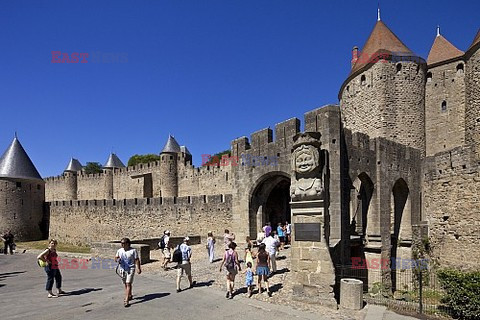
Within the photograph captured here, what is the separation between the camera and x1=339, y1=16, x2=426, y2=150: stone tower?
1808 centimetres

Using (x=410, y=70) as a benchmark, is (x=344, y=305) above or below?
below

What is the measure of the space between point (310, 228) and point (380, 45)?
58.1 ft

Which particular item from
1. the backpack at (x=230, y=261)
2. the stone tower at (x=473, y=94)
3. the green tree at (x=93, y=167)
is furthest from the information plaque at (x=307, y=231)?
the green tree at (x=93, y=167)

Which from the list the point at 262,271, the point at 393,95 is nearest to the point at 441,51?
the point at 393,95

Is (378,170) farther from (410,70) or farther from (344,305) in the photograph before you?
(410,70)

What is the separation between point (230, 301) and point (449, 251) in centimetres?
954

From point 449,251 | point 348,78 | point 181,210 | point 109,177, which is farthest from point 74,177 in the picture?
point 449,251

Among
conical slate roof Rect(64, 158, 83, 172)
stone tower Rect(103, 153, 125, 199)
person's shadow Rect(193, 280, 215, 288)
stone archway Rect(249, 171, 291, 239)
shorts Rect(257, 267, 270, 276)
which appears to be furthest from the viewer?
conical slate roof Rect(64, 158, 83, 172)

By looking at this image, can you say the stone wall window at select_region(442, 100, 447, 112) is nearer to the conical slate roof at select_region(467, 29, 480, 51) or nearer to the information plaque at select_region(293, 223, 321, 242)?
the conical slate roof at select_region(467, 29, 480, 51)

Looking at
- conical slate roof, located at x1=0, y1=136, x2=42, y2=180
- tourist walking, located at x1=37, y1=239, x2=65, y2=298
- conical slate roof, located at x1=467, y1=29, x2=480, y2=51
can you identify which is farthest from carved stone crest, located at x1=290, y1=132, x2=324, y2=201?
conical slate roof, located at x1=0, y1=136, x2=42, y2=180

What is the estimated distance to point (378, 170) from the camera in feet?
40.7

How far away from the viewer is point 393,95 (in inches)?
715

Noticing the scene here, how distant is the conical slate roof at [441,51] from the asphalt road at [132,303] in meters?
20.2

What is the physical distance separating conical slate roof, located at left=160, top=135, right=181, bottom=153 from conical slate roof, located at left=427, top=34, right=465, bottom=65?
73.7ft
